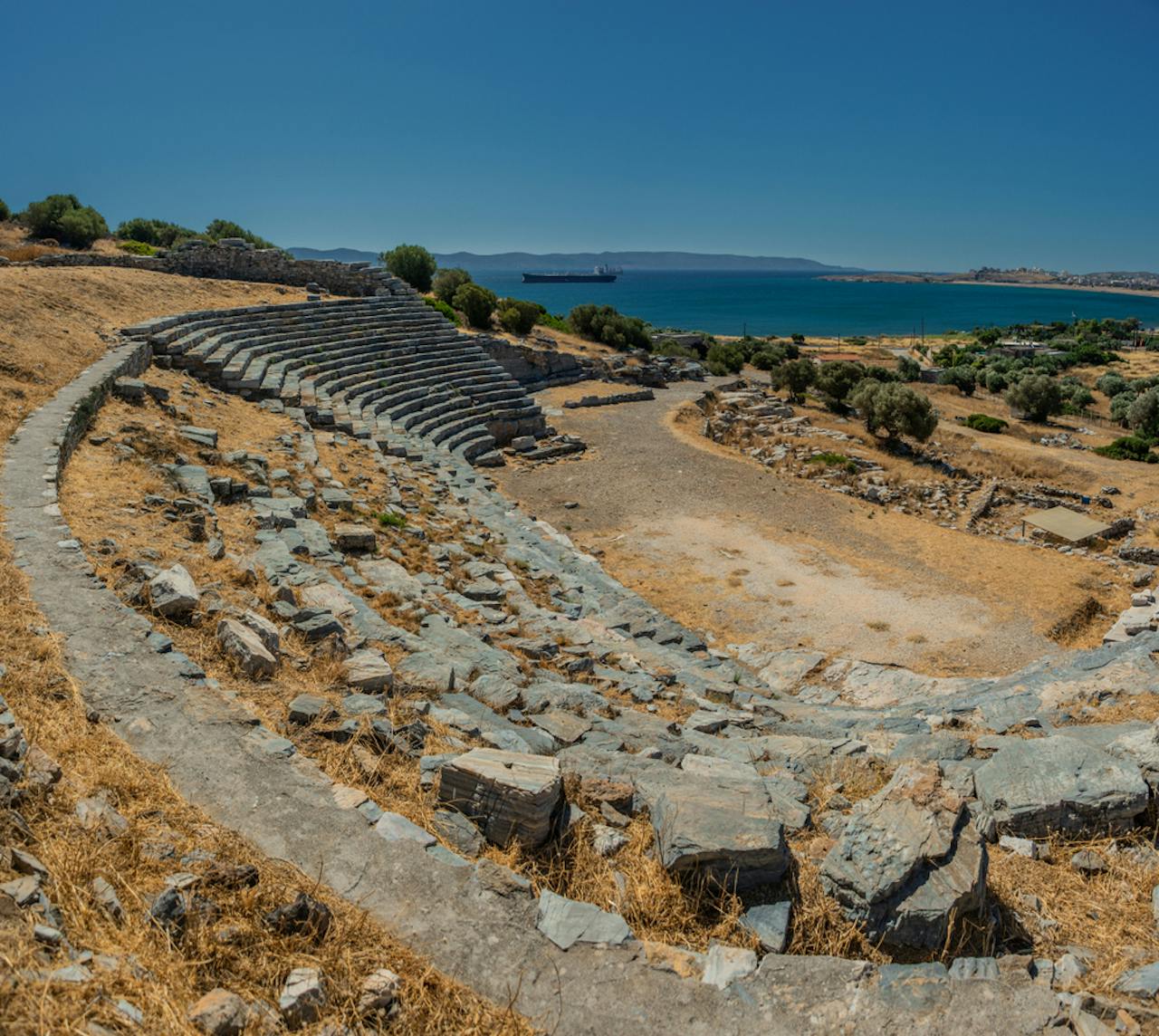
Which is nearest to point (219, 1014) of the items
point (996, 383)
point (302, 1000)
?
point (302, 1000)

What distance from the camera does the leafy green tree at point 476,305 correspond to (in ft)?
130

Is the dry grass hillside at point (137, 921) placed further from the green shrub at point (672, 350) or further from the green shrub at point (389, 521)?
the green shrub at point (672, 350)

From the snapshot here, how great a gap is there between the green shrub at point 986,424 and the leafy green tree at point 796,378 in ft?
24.7

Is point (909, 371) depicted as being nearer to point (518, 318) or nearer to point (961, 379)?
point (961, 379)

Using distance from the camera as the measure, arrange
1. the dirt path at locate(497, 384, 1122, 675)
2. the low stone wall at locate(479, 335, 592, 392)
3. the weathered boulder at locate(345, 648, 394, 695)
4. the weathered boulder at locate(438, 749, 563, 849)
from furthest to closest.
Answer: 1. the low stone wall at locate(479, 335, 592, 392)
2. the dirt path at locate(497, 384, 1122, 675)
3. the weathered boulder at locate(345, 648, 394, 695)
4. the weathered boulder at locate(438, 749, 563, 849)

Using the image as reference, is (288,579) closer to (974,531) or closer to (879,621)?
(879,621)

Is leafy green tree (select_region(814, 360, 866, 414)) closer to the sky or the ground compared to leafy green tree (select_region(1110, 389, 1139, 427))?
closer to the sky

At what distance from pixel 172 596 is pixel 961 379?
183 ft

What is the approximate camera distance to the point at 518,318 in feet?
132

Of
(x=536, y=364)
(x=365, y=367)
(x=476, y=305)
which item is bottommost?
(x=365, y=367)

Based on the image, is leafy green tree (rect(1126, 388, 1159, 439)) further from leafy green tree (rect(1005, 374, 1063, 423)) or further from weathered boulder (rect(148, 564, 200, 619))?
weathered boulder (rect(148, 564, 200, 619))

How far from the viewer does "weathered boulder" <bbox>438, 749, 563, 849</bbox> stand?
4633 mm

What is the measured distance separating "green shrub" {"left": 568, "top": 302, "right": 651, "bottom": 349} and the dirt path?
856 inches

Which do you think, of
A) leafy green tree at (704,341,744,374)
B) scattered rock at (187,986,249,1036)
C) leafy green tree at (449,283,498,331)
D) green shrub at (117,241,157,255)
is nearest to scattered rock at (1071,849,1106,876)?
scattered rock at (187,986,249,1036)
